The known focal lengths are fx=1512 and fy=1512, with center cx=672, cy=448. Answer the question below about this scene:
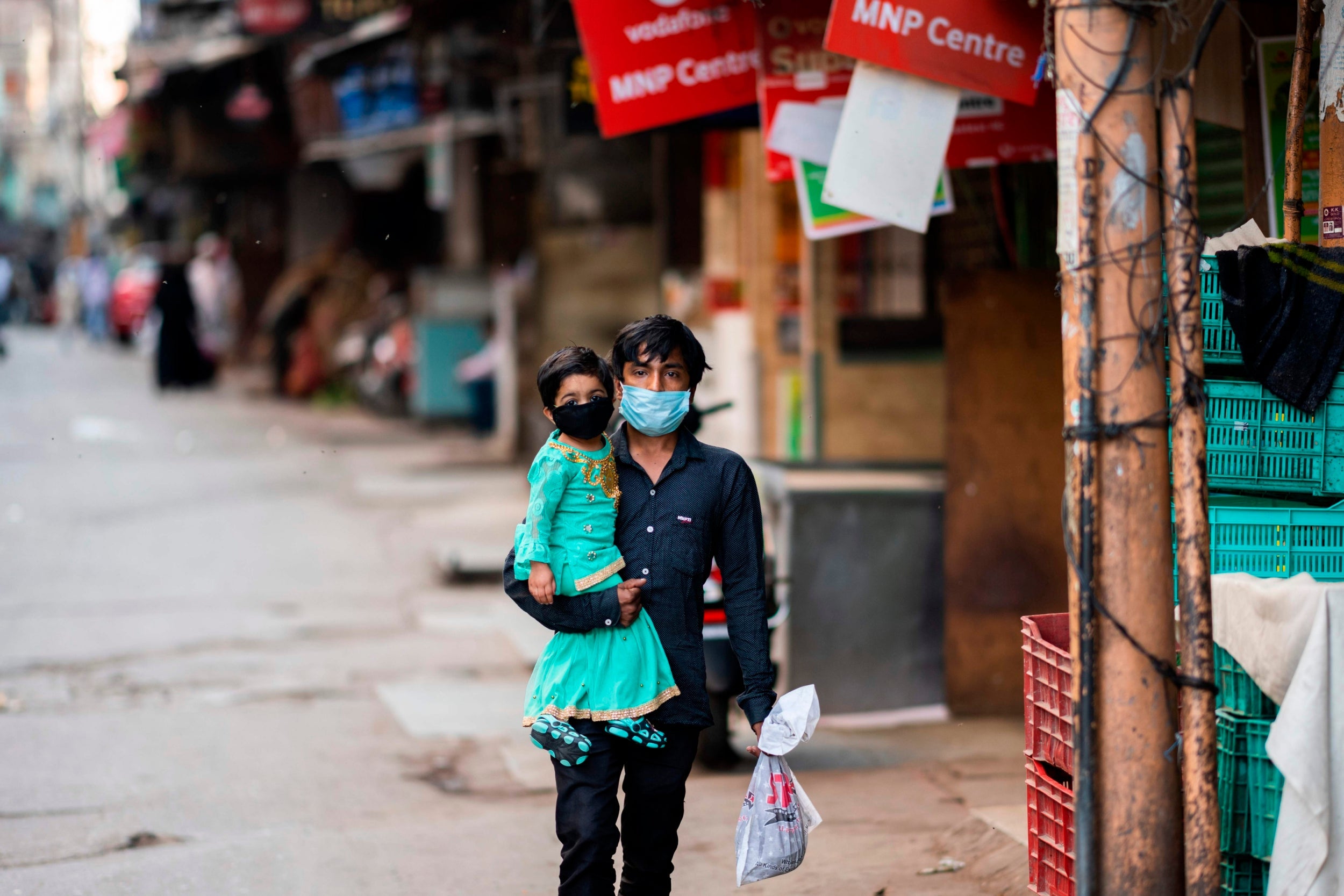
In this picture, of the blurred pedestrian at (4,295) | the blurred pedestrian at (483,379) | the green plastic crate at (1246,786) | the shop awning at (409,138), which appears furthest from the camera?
the blurred pedestrian at (4,295)

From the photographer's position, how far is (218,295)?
108ft

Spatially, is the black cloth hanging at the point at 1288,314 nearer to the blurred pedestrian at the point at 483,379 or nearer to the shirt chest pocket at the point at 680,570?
the shirt chest pocket at the point at 680,570

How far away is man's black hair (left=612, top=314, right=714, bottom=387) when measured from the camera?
379cm

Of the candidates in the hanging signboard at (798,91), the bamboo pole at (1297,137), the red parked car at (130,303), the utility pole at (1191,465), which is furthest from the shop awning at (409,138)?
the red parked car at (130,303)

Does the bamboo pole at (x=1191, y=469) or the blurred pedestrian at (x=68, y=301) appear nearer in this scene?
the bamboo pole at (x=1191, y=469)

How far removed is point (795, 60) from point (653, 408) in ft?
9.01

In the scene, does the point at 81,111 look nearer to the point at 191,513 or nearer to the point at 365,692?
the point at 191,513

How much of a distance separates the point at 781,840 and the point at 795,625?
3575mm

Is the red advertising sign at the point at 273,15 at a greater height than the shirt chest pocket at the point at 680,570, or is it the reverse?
the red advertising sign at the point at 273,15

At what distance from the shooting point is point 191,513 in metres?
13.9

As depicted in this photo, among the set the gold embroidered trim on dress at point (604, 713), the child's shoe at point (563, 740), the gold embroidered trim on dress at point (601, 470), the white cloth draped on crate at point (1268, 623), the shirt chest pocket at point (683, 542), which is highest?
the gold embroidered trim on dress at point (601, 470)

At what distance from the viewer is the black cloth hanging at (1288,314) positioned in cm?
398

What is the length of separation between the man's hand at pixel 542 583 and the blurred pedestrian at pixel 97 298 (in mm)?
36968

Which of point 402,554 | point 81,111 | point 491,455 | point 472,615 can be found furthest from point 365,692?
point 81,111
